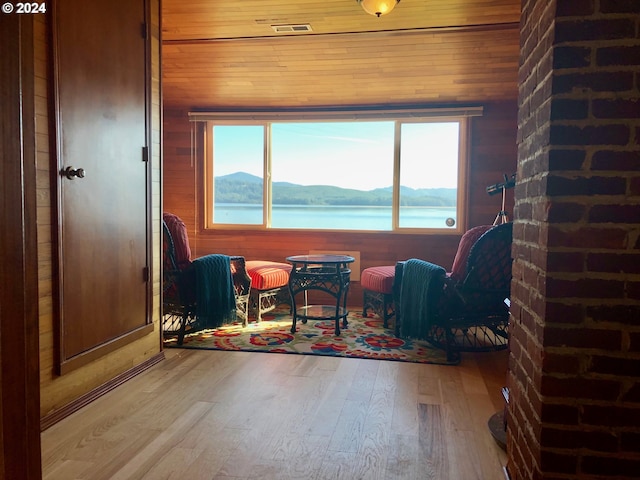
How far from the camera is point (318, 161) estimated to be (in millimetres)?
5496

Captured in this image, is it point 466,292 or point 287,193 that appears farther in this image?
point 287,193

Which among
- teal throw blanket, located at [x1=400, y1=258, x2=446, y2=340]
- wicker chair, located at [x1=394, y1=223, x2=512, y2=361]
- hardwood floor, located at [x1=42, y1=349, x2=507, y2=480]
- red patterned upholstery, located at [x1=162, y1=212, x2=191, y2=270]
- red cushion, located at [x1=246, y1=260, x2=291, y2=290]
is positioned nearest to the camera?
hardwood floor, located at [x1=42, y1=349, x2=507, y2=480]

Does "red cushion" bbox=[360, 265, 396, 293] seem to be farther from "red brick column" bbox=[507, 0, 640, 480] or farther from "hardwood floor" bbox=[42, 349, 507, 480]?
"red brick column" bbox=[507, 0, 640, 480]

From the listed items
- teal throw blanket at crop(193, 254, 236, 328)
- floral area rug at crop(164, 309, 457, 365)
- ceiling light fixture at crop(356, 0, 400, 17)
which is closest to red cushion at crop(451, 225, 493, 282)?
floral area rug at crop(164, 309, 457, 365)

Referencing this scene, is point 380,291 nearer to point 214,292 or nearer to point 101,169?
point 214,292

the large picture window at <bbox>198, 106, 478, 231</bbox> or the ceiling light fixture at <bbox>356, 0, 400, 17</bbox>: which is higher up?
the ceiling light fixture at <bbox>356, 0, 400, 17</bbox>

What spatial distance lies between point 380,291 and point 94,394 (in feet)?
7.86

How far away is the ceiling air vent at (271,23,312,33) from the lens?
3693mm

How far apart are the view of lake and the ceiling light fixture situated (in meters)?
2.47

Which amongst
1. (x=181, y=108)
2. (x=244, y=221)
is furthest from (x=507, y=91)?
(x=181, y=108)

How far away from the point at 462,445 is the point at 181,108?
4730mm

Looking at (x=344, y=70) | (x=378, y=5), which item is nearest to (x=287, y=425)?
(x=378, y=5)

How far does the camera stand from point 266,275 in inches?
169

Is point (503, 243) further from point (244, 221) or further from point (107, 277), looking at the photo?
point (244, 221)
